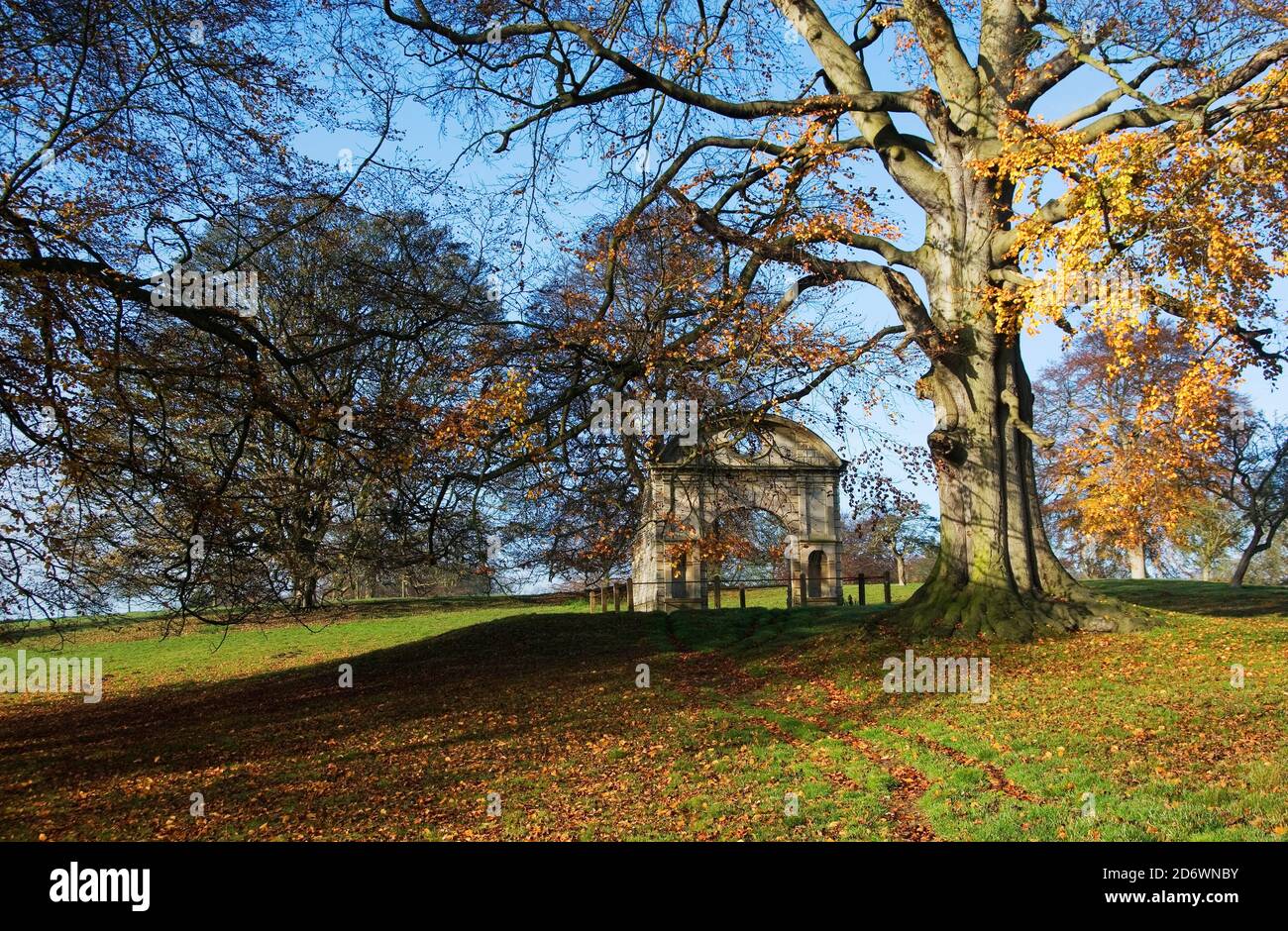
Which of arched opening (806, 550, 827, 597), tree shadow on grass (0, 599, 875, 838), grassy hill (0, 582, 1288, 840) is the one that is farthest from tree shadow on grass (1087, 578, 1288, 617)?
tree shadow on grass (0, 599, 875, 838)

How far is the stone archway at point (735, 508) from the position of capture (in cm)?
1808

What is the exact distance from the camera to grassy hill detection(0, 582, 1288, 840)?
6.41 metres

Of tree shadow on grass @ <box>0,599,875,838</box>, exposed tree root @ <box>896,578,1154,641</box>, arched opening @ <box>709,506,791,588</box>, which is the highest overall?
arched opening @ <box>709,506,791,588</box>

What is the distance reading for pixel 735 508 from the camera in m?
19.0

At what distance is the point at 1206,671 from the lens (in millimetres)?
10094

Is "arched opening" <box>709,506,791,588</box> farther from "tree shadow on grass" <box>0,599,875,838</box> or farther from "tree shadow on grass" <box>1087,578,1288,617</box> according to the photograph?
"tree shadow on grass" <box>1087,578,1288,617</box>

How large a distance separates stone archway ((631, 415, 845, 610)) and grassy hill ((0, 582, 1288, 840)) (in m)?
3.73

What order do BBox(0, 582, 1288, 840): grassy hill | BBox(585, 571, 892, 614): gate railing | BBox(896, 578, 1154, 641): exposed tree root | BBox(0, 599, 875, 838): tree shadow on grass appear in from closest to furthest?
BBox(0, 582, 1288, 840): grassy hill < BBox(0, 599, 875, 838): tree shadow on grass < BBox(896, 578, 1154, 641): exposed tree root < BBox(585, 571, 892, 614): gate railing

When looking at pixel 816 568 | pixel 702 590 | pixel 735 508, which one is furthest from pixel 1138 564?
pixel 735 508

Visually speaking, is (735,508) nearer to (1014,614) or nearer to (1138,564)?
(1014,614)

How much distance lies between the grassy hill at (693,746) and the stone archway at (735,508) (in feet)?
12.2

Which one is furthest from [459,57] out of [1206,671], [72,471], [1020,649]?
[1206,671]

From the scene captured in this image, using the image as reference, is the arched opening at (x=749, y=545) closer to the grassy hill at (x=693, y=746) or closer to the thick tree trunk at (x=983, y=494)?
the grassy hill at (x=693, y=746)

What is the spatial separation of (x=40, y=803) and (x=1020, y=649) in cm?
1110
